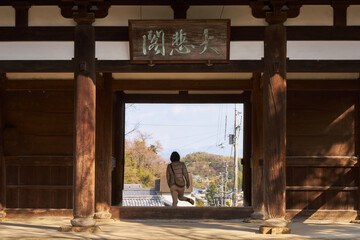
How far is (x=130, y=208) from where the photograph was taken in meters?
12.3

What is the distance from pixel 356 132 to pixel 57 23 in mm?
6604

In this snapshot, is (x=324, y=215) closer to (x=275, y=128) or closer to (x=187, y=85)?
(x=275, y=128)

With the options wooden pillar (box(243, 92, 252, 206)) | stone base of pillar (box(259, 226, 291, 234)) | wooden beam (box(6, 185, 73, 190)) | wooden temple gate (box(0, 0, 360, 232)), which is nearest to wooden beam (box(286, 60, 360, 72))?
wooden temple gate (box(0, 0, 360, 232))

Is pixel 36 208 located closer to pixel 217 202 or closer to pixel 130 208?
pixel 130 208

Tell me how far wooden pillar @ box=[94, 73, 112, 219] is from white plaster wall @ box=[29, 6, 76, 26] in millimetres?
2502

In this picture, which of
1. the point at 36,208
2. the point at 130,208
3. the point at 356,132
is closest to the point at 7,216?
the point at 36,208

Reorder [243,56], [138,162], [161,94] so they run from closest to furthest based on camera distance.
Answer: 1. [243,56]
2. [161,94]
3. [138,162]

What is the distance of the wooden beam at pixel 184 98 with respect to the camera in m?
14.5

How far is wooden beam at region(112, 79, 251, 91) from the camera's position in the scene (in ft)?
42.0

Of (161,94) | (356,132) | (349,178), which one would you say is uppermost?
(161,94)

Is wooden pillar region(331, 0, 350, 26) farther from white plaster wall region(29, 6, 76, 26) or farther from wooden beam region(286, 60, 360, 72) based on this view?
white plaster wall region(29, 6, 76, 26)

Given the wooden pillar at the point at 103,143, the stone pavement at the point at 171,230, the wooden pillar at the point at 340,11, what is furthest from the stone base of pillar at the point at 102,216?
the wooden pillar at the point at 340,11

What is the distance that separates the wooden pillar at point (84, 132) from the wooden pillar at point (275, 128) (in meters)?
2.77

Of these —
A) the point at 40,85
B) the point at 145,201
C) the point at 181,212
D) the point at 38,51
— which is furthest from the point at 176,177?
the point at 145,201
